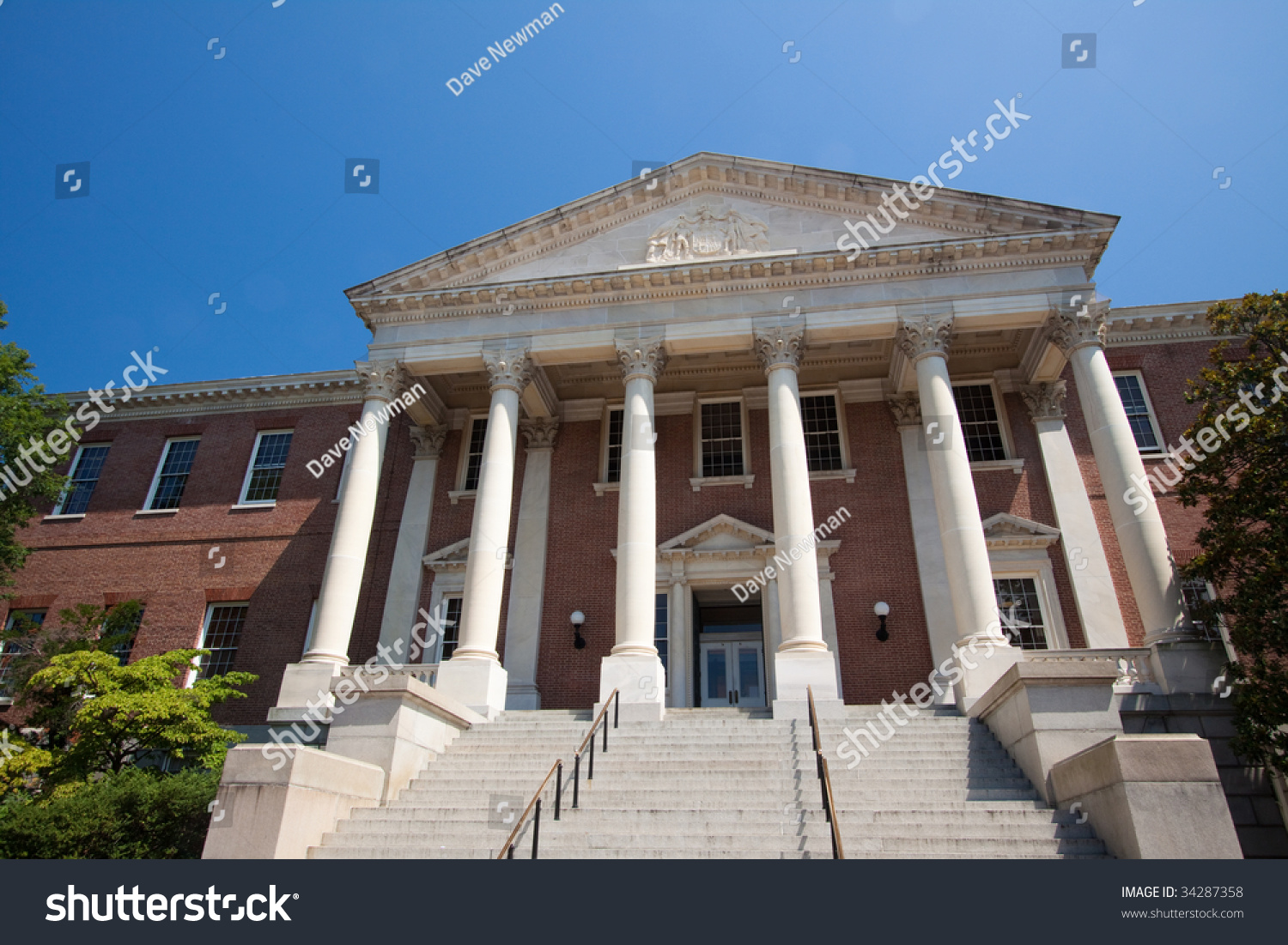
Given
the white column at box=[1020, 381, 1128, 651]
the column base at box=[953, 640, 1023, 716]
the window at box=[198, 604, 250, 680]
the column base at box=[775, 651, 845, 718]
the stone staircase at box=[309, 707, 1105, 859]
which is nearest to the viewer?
the stone staircase at box=[309, 707, 1105, 859]

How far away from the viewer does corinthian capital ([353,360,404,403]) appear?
20.1 metres

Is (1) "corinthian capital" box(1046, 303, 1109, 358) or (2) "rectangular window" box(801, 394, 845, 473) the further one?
(2) "rectangular window" box(801, 394, 845, 473)

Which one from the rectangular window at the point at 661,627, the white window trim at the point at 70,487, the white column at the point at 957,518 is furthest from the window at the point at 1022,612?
the white window trim at the point at 70,487

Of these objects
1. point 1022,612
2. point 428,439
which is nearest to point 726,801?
point 1022,612

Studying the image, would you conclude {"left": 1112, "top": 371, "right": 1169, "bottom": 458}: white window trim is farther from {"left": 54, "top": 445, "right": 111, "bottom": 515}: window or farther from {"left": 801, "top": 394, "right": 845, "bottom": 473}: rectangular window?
{"left": 54, "top": 445, "right": 111, "bottom": 515}: window

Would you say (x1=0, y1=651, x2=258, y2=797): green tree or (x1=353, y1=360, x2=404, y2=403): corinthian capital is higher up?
(x1=353, y1=360, x2=404, y2=403): corinthian capital

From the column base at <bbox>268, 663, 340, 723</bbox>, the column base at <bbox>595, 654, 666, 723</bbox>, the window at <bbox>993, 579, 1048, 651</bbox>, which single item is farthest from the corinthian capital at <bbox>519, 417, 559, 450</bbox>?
the window at <bbox>993, 579, 1048, 651</bbox>

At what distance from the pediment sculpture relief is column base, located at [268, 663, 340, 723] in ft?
41.4

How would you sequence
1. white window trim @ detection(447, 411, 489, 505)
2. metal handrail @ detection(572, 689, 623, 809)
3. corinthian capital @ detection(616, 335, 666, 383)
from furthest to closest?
white window trim @ detection(447, 411, 489, 505)
corinthian capital @ detection(616, 335, 666, 383)
metal handrail @ detection(572, 689, 623, 809)

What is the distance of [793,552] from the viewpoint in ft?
53.1

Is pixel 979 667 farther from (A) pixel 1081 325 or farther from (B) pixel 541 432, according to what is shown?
(B) pixel 541 432

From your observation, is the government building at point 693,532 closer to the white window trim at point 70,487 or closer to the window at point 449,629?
the window at point 449,629

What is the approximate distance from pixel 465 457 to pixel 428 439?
1.27 m

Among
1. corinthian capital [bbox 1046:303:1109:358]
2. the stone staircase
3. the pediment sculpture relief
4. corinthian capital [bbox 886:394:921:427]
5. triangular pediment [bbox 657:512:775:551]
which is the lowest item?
the stone staircase
